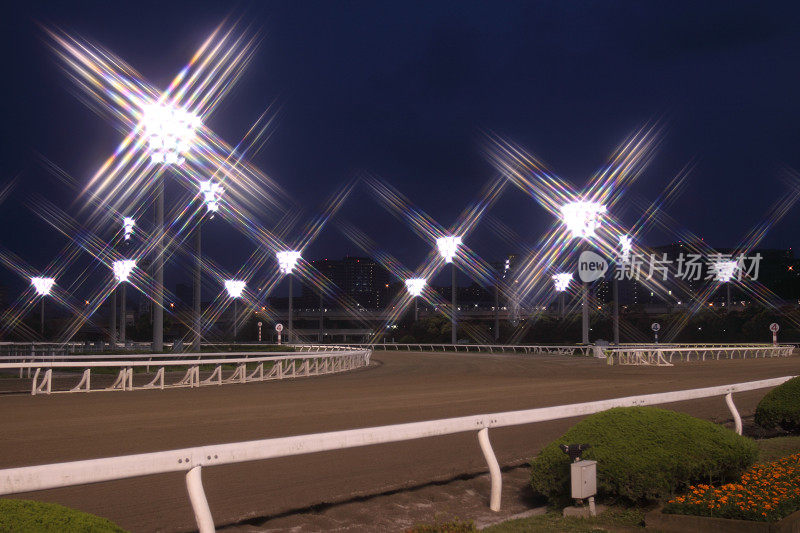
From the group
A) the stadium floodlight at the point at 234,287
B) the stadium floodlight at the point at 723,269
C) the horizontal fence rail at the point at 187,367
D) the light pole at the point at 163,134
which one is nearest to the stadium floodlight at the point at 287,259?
the stadium floodlight at the point at 234,287

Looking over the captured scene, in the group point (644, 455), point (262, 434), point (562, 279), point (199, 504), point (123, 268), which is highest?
point (562, 279)

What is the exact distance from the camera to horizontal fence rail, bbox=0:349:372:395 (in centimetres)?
1791

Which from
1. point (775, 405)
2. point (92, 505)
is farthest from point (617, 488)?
point (775, 405)

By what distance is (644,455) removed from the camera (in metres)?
6.18

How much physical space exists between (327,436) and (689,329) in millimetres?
78106

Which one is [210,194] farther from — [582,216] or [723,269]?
[723,269]

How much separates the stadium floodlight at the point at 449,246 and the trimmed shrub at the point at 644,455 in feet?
190

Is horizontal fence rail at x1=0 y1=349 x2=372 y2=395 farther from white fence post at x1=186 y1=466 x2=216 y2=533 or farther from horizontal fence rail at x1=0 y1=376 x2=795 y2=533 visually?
white fence post at x1=186 y1=466 x2=216 y2=533

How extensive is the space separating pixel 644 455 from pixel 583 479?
0.71 metres

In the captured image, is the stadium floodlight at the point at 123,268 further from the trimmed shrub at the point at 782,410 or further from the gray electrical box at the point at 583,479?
the gray electrical box at the point at 583,479

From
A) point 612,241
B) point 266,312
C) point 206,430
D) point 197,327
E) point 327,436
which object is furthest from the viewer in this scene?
point 266,312

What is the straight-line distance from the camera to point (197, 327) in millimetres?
31188

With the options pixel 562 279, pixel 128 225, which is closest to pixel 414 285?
pixel 562 279

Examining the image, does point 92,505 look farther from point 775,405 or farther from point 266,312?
point 266,312
